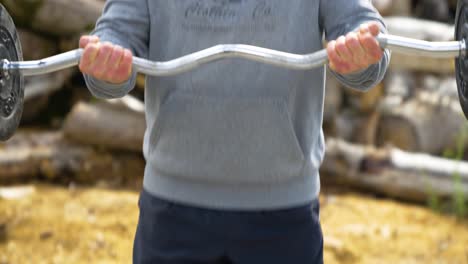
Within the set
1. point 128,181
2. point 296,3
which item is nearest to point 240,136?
point 296,3

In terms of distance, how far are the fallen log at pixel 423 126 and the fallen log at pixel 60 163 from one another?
1299 mm

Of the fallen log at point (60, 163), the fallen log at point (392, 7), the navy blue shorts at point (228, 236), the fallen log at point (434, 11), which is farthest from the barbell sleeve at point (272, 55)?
the fallen log at point (434, 11)

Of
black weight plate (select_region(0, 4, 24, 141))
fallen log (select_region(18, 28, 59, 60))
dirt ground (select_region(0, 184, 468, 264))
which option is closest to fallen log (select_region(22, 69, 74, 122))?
fallen log (select_region(18, 28, 59, 60))

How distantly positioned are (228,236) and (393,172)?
7.20 feet

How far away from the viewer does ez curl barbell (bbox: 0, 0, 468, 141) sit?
115cm

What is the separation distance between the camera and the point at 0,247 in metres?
2.84

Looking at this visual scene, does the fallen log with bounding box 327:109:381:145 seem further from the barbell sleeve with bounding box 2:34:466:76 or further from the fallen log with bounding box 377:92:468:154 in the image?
the barbell sleeve with bounding box 2:34:466:76

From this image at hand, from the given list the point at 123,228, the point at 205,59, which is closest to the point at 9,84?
the point at 205,59

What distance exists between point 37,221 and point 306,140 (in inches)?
77.2

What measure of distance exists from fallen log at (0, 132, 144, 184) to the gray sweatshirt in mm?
2229

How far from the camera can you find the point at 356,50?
3.62 feet

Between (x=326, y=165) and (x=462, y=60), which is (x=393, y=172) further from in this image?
(x=462, y=60)

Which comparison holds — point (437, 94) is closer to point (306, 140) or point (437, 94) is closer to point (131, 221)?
point (131, 221)

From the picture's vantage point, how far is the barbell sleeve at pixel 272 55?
3.73 ft
